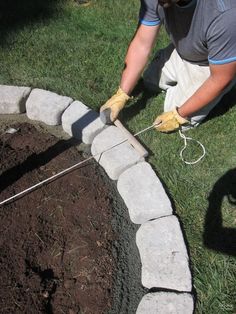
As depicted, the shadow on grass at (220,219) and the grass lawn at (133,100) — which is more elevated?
the grass lawn at (133,100)

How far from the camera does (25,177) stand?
2906mm

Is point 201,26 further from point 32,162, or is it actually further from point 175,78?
point 32,162

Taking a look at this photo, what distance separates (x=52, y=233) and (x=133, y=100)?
1388 millimetres

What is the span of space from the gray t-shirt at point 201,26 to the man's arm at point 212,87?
60mm

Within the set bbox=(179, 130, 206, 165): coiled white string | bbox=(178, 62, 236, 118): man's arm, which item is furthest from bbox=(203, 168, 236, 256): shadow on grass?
bbox=(178, 62, 236, 118): man's arm

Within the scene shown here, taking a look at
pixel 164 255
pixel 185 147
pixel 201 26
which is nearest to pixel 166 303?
pixel 164 255

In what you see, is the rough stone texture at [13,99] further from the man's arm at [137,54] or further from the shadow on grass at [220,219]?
the shadow on grass at [220,219]

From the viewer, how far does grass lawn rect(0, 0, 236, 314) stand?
255 centimetres

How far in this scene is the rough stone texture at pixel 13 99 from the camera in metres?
3.32

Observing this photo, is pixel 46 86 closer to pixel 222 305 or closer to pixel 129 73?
pixel 129 73

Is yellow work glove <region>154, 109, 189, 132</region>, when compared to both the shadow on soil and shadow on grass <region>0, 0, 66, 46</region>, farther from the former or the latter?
shadow on grass <region>0, 0, 66, 46</region>

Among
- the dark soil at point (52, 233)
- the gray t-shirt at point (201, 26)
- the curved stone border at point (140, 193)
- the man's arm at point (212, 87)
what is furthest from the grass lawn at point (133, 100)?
the gray t-shirt at point (201, 26)

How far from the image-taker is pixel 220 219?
2.75 meters

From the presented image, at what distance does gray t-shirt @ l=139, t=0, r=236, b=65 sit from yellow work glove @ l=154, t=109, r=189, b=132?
0.43m
